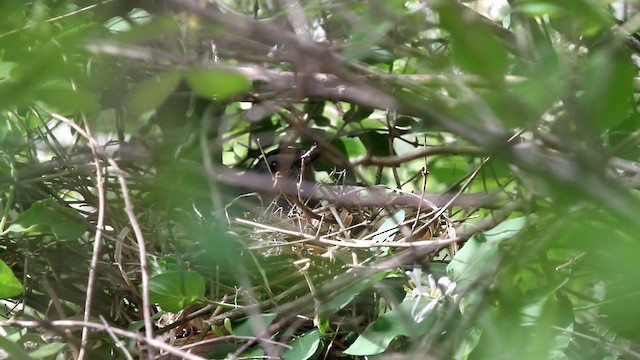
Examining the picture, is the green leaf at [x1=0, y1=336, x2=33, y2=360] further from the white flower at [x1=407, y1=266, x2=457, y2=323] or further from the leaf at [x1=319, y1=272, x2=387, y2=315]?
the white flower at [x1=407, y1=266, x2=457, y2=323]

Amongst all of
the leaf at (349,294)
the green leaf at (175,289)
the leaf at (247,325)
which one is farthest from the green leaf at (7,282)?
the leaf at (349,294)

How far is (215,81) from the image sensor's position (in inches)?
15.5

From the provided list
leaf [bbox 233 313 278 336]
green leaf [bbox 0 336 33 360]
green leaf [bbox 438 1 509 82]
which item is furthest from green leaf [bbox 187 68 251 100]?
leaf [bbox 233 313 278 336]

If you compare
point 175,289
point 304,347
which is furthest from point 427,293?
point 175,289

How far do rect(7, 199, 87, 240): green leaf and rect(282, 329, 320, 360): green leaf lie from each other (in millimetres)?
371

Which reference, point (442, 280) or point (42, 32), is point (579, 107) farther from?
point (442, 280)

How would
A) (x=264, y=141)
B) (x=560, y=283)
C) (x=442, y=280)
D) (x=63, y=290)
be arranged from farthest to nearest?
(x=264, y=141)
(x=63, y=290)
(x=442, y=280)
(x=560, y=283)

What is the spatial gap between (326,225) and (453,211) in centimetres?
21

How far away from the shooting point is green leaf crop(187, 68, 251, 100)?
393 millimetres

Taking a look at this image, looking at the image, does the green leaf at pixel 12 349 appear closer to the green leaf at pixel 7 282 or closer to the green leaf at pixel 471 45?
the green leaf at pixel 7 282

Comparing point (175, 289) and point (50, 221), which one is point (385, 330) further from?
point (50, 221)

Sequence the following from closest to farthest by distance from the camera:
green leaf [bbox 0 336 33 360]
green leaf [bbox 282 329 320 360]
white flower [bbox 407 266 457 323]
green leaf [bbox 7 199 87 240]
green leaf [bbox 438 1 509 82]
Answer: green leaf [bbox 438 1 509 82], green leaf [bbox 0 336 33 360], white flower [bbox 407 266 457 323], green leaf [bbox 282 329 320 360], green leaf [bbox 7 199 87 240]

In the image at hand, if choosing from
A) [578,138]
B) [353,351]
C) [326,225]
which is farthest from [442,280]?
[578,138]

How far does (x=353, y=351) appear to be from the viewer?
94cm
